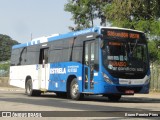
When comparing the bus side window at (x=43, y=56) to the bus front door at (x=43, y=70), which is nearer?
the bus front door at (x=43, y=70)

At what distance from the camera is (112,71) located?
64.3 ft

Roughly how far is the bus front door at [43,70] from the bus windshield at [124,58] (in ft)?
19.1

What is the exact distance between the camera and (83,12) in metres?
48.2

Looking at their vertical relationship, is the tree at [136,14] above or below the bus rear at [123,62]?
above

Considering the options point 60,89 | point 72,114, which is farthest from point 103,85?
point 72,114

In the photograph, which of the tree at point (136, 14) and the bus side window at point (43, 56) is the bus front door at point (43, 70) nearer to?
the bus side window at point (43, 56)

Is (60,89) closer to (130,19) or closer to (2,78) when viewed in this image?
(130,19)

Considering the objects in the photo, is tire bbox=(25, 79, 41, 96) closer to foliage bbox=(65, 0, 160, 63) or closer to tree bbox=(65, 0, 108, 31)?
foliage bbox=(65, 0, 160, 63)

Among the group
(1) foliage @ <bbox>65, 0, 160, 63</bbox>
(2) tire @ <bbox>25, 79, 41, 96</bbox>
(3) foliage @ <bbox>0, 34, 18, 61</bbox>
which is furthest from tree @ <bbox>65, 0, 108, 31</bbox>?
(3) foliage @ <bbox>0, 34, 18, 61</bbox>

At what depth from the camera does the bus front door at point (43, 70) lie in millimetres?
24703

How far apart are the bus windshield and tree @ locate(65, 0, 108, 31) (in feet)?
90.3

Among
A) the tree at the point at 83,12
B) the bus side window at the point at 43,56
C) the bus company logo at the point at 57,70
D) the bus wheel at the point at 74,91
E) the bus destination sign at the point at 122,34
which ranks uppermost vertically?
the tree at the point at 83,12

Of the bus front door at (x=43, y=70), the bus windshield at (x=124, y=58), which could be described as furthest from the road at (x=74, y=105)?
the bus front door at (x=43, y=70)

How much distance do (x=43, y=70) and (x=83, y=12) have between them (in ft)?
78.7
